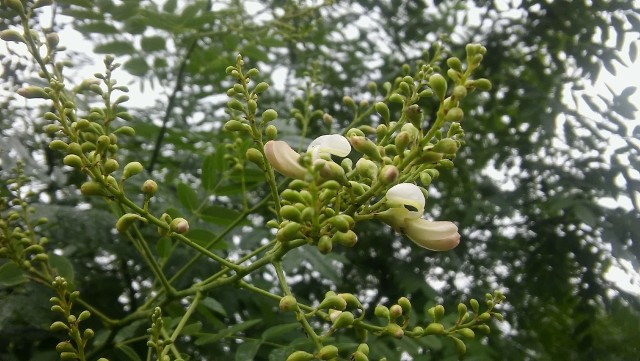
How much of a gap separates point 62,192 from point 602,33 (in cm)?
228

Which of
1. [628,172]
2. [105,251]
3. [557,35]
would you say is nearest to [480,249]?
[628,172]

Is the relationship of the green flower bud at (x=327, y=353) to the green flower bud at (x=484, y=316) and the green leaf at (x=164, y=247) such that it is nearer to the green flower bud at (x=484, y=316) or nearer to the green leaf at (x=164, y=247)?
the green flower bud at (x=484, y=316)

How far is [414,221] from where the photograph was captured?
1.10 meters

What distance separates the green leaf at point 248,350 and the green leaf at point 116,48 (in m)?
1.20

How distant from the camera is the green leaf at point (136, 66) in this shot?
235 centimetres

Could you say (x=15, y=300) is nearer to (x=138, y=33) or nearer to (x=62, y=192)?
(x=62, y=192)

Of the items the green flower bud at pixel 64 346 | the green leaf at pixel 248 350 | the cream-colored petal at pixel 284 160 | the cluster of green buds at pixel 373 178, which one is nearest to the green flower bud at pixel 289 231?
the cluster of green buds at pixel 373 178

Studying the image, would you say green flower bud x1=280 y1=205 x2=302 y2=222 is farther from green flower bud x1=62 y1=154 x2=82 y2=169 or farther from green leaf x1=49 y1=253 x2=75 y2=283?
green leaf x1=49 y1=253 x2=75 y2=283

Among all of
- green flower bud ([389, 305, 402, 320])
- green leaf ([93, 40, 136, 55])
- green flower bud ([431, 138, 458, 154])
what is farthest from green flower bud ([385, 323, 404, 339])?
green leaf ([93, 40, 136, 55])

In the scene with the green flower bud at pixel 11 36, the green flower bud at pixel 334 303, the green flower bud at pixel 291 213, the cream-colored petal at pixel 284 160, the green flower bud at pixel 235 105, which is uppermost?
the green flower bud at pixel 11 36

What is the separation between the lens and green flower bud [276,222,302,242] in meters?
A: 1.00

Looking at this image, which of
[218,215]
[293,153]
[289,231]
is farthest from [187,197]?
[289,231]

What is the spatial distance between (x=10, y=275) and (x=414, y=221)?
991 millimetres

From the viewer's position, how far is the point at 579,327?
2635mm
